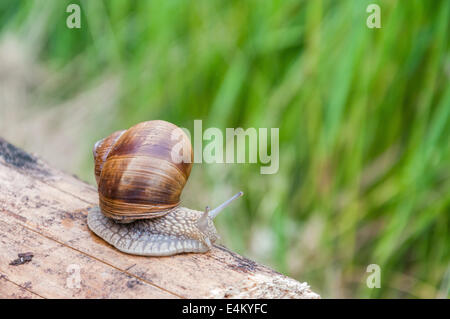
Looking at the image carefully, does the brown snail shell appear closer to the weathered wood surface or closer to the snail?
the snail

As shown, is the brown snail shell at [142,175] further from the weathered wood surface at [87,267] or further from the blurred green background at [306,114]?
the blurred green background at [306,114]

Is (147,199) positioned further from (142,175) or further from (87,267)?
(87,267)

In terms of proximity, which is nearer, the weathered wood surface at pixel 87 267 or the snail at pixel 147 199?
the weathered wood surface at pixel 87 267

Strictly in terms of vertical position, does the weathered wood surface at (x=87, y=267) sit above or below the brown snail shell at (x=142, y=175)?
below

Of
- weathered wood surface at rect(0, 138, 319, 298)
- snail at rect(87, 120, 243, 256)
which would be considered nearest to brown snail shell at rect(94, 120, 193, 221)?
snail at rect(87, 120, 243, 256)

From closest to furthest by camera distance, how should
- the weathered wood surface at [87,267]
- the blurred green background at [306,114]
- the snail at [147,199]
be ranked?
the weathered wood surface at [87,267] < the snail at [147,199] < the blurred green background at [306,114]

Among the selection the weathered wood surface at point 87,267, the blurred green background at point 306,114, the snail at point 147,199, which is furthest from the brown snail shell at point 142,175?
the blurred green background at point 306,114

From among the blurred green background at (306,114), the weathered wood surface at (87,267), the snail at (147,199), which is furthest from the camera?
the blurred green background at (306,114)
